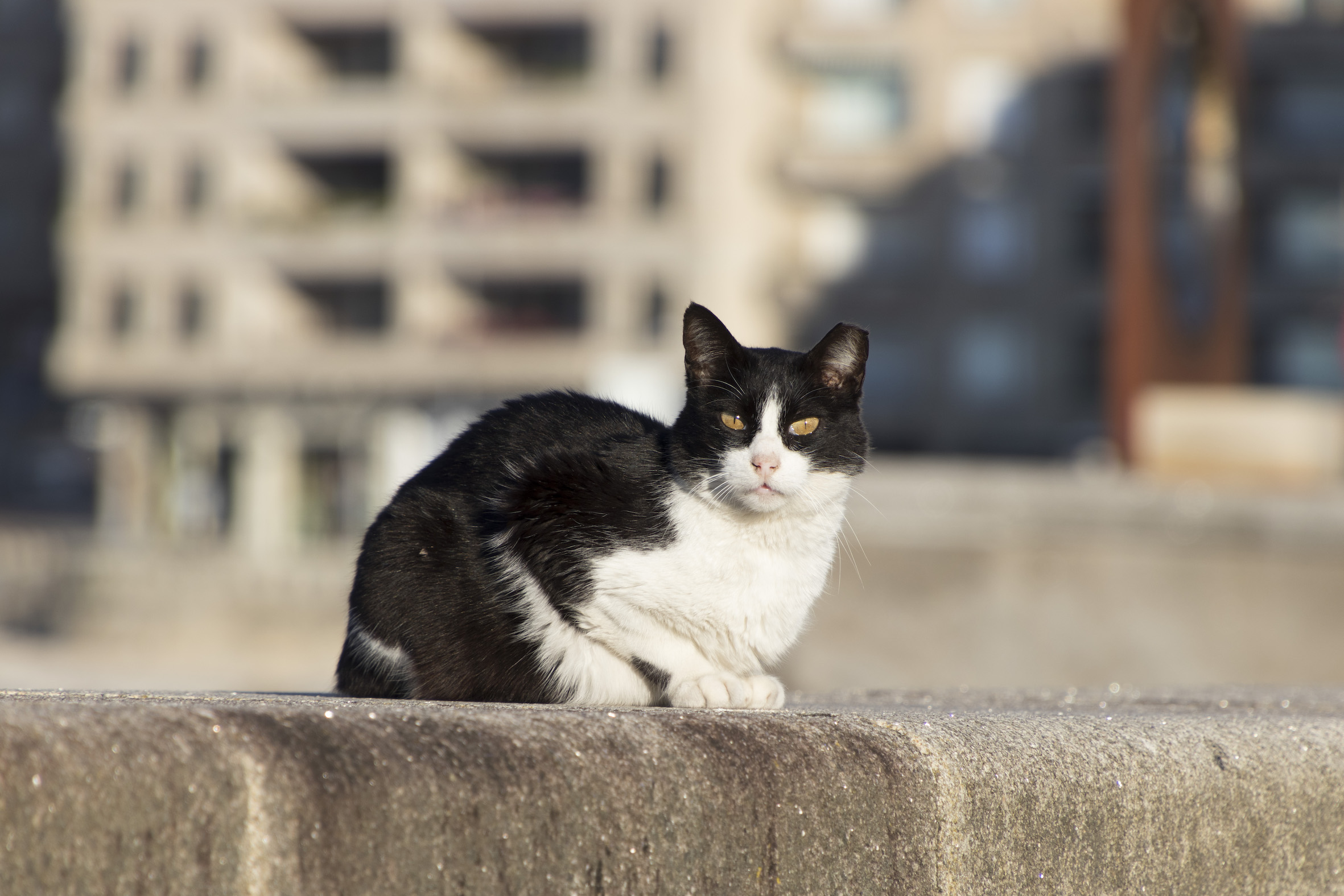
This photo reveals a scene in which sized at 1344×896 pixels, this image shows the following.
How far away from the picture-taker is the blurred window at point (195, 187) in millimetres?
41906

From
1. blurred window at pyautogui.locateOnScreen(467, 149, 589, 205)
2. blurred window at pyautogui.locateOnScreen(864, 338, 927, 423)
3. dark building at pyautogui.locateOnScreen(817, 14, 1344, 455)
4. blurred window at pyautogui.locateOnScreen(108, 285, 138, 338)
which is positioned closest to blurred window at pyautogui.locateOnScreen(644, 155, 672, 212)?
blurred window at pyautogui.locateOnScreen(467, 149, 589, 205)

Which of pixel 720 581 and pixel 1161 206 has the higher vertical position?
pixel 1161 206

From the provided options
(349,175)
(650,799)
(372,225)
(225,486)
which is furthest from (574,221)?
(650,799)

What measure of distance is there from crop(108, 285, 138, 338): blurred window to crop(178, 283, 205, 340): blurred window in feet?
4.71

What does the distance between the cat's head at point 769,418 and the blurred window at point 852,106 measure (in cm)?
3992

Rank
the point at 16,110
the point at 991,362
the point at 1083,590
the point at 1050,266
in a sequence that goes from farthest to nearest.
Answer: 1. the point at 16,110
2. the point at 991,362
3. the point at 1050,266
4. the point at 1083,590

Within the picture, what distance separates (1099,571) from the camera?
10.4 metres

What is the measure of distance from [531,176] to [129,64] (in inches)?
508

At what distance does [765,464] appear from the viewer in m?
3.17

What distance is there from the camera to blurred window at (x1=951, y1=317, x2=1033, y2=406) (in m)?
41.0

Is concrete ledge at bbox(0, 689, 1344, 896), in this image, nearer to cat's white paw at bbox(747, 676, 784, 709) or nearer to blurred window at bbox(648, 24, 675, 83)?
cat's white paw at bbox(747, 676, 784, 709)

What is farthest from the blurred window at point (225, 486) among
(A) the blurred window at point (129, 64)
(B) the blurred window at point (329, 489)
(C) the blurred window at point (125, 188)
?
(A) the blurred window at point (129, 64)

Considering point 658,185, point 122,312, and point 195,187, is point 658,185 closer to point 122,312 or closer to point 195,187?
point 195,187

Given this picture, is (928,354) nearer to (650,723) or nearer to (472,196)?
(472,196)
